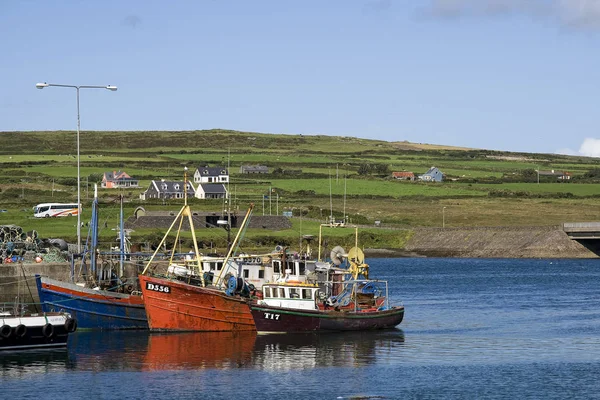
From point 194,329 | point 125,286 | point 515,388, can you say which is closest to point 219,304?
point 194,329

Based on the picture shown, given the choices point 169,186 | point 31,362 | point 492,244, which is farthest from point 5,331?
point 169,186

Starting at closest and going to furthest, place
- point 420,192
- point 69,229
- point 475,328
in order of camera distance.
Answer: point 475,328 → point 69,229 → point 420,192

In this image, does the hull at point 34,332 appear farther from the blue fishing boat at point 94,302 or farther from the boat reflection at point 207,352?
the blue fishing boat at point 94,302

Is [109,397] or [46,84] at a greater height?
[46,84]

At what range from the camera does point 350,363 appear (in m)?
51.0

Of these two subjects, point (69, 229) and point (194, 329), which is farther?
point (69, 229)

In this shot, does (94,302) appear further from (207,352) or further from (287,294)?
(287,294)

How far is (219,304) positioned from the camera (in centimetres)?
5900

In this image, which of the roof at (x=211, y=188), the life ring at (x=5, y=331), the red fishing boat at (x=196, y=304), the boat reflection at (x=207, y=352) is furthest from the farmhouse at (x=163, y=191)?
the life ring at (x=5, y=331)

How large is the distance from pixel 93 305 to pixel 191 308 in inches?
214

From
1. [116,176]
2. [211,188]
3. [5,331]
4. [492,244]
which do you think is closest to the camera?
[5,331]

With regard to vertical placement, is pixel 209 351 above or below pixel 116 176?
below

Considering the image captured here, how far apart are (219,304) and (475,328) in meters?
15.0

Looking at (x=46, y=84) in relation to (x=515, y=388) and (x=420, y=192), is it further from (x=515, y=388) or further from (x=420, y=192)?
(x=420, y=192)
